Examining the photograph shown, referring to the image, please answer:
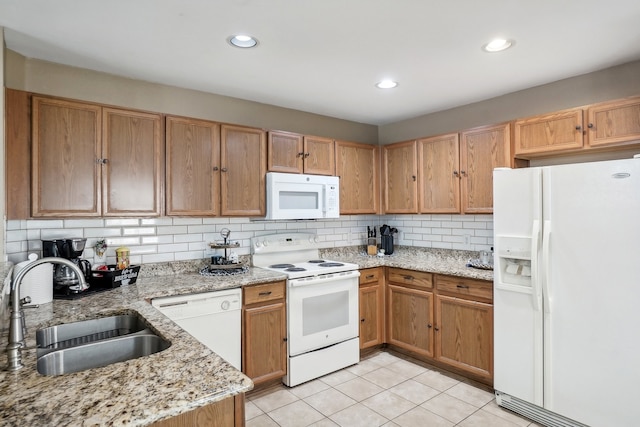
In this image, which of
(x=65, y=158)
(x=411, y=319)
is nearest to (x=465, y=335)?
(x=411, y=319)

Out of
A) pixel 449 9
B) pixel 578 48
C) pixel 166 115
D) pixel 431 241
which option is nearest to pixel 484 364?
pixel 431 241

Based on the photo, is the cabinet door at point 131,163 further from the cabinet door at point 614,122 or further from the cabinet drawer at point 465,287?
the cabinet door at point 614,122

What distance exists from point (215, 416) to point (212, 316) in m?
1.55

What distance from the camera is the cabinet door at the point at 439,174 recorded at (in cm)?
346

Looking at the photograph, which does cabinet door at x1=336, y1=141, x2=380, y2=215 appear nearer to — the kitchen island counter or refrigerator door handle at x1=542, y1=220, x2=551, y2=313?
refrigerator door handle at x1=542, y1=220, x2=551, y2=313

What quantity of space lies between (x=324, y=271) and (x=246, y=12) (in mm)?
2058

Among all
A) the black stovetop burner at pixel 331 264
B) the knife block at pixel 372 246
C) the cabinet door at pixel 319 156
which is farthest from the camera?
the knife block at pixel 372 246

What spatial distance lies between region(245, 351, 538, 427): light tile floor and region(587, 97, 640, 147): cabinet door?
6.62ft

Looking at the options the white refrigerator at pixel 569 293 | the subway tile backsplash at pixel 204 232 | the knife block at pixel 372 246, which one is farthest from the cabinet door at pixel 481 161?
the knife block at pixel 372 246

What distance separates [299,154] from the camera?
11.6 ft

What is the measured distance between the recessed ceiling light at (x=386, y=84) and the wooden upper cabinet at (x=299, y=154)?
2.80 feet

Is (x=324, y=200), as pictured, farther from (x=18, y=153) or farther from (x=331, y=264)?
(x=18, y=153)

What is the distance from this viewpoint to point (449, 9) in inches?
75.2

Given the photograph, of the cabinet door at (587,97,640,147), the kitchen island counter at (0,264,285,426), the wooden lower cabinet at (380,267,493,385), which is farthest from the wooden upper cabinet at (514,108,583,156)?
the kitchen island counter at (0,264,285,426)
